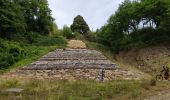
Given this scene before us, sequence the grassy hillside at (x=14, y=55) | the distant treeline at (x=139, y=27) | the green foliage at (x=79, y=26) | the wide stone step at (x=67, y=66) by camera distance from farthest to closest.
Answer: the green foliage at (x=79, y=26), the distant treeline at (x=139, y=27), the grassy hillside at (x=14, y=55), the wide stone step at (x=67, y=66)

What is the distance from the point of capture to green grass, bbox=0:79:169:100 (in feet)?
46.9

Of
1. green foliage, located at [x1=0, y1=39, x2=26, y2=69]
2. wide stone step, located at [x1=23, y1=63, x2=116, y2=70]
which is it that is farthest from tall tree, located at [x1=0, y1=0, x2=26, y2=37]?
wide stone step, located at [x1=23, y1=63, x2=116, y2=70]

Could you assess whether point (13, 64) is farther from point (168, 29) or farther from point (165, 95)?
point (165, 95)

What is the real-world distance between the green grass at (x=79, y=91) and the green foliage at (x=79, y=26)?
58.3m

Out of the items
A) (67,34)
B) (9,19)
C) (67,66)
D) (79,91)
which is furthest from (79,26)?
(79,91)

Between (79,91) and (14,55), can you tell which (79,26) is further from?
(79,91)

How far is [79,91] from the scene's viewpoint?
1530cm

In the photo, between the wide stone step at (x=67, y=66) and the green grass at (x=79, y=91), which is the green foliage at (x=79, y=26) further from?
the green grass at (x=79, y=91)

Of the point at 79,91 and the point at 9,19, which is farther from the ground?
the point at 9,19

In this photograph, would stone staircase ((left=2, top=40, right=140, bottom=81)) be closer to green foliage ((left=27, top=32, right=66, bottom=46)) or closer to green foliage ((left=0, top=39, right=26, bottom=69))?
green foliage ((left=0, top=39, right=26, bottom=69))

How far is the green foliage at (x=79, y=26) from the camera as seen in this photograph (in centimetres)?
7581

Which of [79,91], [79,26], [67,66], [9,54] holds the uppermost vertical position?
[79,26]

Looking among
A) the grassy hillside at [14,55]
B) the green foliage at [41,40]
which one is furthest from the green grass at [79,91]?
the green foliage at [41,40]

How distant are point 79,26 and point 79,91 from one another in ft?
200
